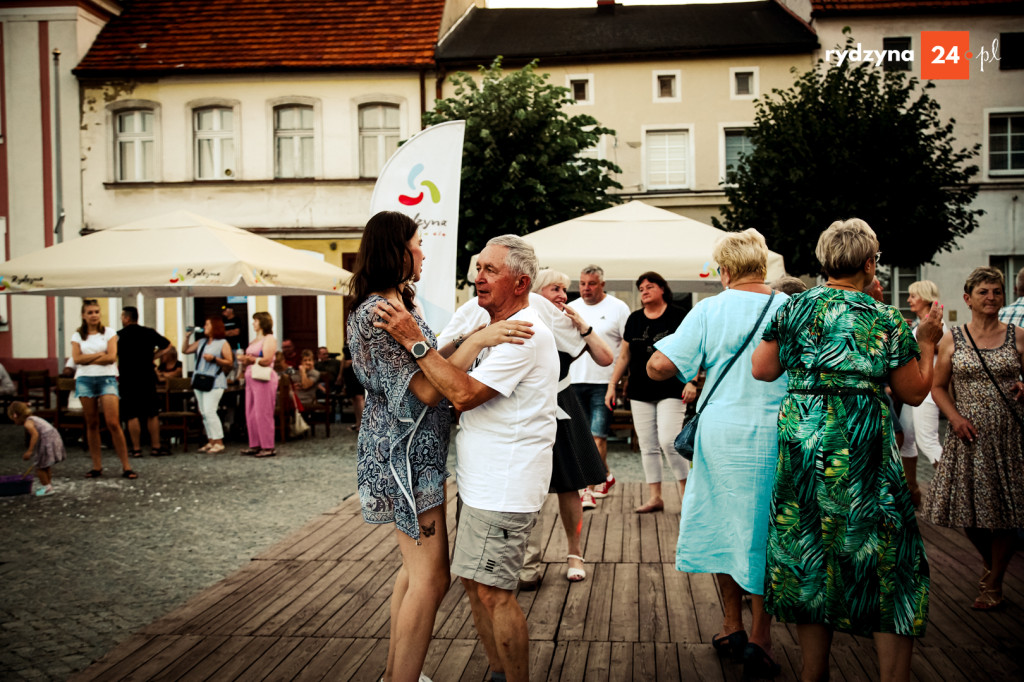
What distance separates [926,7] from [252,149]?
56.6 ft

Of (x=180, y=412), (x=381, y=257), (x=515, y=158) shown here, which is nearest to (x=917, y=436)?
(x=381, y=257)

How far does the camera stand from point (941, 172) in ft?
59.1

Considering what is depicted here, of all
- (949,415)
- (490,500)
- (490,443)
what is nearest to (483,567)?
(490,500)

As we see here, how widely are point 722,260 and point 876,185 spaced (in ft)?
50.0

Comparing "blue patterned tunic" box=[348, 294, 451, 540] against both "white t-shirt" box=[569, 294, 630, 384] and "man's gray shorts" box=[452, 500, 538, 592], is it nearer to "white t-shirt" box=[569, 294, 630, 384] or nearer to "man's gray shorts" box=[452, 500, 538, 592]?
"man's gray shorts" box=[452, 500, 538, 592]

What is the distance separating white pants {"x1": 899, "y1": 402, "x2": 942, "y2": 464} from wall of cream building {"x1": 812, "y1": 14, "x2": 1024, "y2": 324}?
1609 centimetres

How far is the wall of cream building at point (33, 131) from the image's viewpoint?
73.8ft

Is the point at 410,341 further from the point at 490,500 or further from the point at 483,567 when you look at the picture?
the point at 483,567

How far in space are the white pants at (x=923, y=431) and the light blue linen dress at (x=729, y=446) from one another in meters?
4.44

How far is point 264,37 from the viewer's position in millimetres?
23641

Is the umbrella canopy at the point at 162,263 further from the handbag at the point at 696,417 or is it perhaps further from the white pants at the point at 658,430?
the handbag at the point at 696,417

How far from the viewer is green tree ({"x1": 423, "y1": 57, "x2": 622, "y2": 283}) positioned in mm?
17922

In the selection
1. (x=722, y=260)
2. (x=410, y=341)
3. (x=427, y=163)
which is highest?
(x=427, y=163)

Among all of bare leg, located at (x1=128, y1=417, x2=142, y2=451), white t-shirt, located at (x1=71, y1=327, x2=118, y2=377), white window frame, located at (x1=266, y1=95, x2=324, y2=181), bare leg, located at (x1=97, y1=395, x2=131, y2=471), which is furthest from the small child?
white window frame, located at (x1=266, y1=95, x2=324, y2=181)
